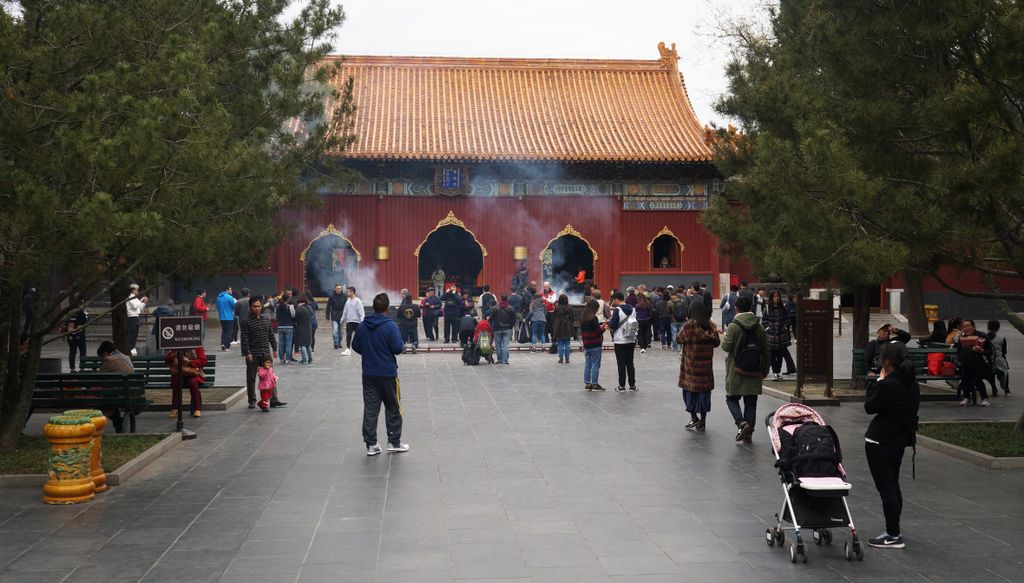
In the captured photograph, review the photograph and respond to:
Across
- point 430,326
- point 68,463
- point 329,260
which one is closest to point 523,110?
point 329,260

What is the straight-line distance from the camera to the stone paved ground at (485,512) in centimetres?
628

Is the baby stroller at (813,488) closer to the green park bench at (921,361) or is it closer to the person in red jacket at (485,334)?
the green park bench at (921,361)

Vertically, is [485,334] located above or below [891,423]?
above

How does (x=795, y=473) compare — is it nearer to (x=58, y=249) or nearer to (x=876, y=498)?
(x=876, y=498)

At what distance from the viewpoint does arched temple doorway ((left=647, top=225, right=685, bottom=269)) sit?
3275 centimetres

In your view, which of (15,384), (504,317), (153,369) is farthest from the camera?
(504,317)

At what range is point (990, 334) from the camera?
1459cm

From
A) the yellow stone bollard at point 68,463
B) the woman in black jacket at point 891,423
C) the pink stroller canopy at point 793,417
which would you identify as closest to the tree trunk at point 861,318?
the woman in black jacket at point 891,423

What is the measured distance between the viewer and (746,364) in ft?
35.3

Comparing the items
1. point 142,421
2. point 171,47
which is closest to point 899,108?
point 171,47

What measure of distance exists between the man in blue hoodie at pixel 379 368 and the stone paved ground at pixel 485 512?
1.10 ft

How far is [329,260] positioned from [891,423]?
2679 cm

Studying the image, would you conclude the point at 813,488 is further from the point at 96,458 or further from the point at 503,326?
the point at 503,326

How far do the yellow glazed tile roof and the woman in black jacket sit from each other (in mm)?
24165
